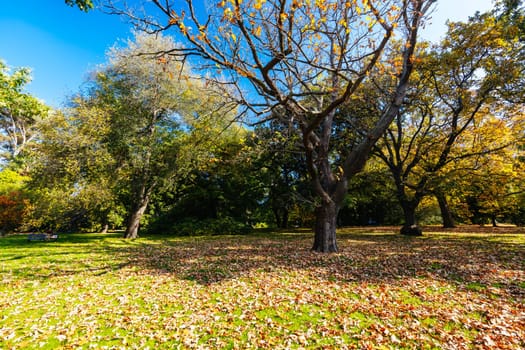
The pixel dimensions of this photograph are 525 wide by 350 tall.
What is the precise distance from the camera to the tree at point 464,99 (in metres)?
10.8

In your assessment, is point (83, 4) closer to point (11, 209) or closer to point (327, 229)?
point (327, 229)

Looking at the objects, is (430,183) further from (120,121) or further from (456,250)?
(120,121)

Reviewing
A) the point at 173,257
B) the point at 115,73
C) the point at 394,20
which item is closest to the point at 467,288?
the point at 394,20

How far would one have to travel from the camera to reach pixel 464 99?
12.2m

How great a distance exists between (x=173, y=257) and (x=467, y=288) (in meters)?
9.22

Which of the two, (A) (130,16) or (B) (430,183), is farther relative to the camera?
(B) (430,183)

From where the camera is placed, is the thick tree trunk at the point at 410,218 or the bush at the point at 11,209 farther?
the bush at the point at 11,209

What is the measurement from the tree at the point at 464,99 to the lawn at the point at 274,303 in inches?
286

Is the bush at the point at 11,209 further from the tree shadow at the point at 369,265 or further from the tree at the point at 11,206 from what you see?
the tree shadow at the point at 369,265

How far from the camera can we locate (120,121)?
14.3m

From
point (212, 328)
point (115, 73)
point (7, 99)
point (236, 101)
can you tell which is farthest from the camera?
point (115, 73)

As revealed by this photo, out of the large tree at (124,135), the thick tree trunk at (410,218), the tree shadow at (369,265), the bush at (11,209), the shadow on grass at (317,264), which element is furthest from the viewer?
the bush at (11,209)

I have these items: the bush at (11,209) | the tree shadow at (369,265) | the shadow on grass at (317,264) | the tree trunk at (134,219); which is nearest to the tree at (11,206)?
the bush at (11,209)

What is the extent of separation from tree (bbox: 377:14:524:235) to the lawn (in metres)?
7.26
